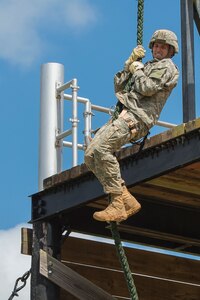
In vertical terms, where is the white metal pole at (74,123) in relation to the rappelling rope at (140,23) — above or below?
below

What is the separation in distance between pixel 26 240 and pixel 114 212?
2.97 meters

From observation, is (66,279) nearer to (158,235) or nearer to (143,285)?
(158,235)

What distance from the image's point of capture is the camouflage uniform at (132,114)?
12531 millimetres

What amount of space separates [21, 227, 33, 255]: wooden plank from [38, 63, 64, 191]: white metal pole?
561 millimetres

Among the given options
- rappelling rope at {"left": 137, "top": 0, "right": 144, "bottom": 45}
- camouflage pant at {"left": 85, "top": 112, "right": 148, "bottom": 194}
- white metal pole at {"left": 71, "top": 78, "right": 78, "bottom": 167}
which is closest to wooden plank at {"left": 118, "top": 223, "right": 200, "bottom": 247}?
white metal pole at {"left": 71, "top": 78, "right": 78, "bottom": 167}

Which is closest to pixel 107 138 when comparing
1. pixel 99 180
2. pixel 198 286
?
pixel 99 180

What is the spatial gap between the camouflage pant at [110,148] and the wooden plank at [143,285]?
340 cm

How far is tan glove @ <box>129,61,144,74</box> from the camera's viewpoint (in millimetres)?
12647

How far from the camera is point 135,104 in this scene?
41.5 feet

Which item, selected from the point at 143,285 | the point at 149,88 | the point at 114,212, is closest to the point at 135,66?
the point at 149,88

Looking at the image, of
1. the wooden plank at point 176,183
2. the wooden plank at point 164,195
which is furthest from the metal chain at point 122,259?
the wooden plank at point 164,195

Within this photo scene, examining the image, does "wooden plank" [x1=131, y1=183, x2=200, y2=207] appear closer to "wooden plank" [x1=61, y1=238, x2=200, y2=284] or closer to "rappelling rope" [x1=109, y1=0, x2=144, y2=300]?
"wooden plank" [x1=61, y1=238, x2=200, y2=284]

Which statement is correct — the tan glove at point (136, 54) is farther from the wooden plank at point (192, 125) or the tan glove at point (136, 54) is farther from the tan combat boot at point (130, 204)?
the tan combat boot at point (130, 204)

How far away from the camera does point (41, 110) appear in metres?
15.5
